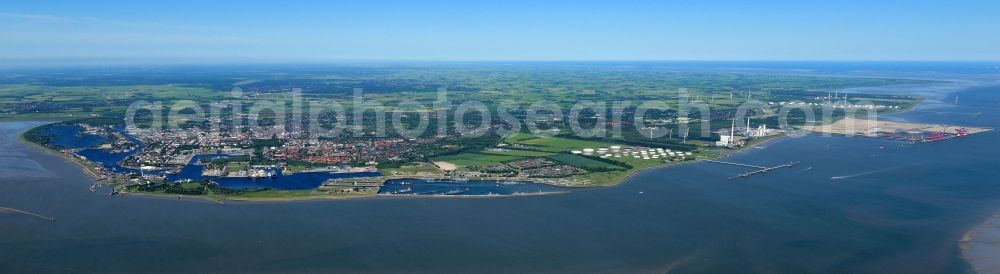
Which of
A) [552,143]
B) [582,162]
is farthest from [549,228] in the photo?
[552,143]

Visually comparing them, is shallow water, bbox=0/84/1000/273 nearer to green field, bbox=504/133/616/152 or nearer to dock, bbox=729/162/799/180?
dock, bbox=729/162/799/180

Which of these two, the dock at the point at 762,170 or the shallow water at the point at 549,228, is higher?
the dock at the point at 762,170

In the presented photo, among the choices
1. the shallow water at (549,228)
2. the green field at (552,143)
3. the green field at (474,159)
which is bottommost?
the shallow water at (549,228)

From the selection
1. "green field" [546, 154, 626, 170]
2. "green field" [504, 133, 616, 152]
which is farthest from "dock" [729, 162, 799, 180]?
"green field" [504, 133, 616, 152]

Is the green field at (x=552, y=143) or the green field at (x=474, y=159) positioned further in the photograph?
the green field at (x=552, y=143)

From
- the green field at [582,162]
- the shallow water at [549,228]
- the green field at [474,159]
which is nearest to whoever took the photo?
the shallow water at [549,228]

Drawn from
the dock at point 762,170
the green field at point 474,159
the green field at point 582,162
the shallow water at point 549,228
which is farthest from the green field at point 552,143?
the dock at point 762,170

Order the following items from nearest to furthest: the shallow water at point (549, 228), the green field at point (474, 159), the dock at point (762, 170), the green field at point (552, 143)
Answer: the shallow water at point (549, 228), the dock at point (762, 170), the green field at point (474, 159), the green field at point (552, 143)

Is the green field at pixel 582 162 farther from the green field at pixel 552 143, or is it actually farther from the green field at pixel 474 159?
the green field at pixel 552 143

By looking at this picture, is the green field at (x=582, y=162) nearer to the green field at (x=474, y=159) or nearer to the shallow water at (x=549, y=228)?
the green field at (x=474, y=159)

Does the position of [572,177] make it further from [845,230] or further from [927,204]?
[927,204]
